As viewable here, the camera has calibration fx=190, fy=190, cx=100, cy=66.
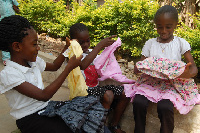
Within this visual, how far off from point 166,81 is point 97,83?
933 millimetres

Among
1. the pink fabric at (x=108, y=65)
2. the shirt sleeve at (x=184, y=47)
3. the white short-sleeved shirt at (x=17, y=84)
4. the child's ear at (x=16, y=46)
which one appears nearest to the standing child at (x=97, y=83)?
the pink fabric at (x=108, y=65)

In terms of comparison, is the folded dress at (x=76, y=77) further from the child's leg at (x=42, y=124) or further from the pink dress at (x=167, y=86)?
the pink dress at (x=167, y=86)

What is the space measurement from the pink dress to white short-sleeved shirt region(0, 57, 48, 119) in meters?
1.12

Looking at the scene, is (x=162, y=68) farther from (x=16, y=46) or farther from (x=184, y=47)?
(x=16, y=46)

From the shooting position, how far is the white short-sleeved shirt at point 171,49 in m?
2.32

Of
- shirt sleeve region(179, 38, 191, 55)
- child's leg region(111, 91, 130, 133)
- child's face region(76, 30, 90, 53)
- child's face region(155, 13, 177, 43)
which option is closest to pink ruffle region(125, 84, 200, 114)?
child's leg region(111, 91, 130, 133)

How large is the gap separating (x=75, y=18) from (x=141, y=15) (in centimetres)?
213

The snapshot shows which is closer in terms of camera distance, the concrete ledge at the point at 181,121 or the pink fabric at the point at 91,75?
the concrete ledge at the point at 181,121

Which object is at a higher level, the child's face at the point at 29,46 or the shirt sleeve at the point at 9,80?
the child's face at the point at 29,46

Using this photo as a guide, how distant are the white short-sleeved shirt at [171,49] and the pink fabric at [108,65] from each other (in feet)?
1.57

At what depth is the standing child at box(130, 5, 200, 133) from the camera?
2.03 meters

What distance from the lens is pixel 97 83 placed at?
2689mm

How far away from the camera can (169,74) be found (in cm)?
201

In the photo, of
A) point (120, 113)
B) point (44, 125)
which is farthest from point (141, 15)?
point (44, 125)
